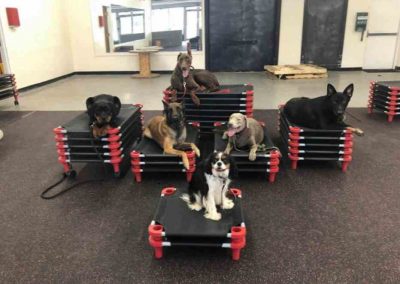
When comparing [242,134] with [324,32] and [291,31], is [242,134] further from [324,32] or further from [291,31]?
[324,32]

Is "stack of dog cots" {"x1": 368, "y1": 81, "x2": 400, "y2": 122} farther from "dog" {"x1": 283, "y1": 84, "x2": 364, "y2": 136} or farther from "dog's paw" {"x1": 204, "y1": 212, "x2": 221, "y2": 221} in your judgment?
"dog's paw" {"x1": 204, "y1": 212, "x2": 221, "y2": 221}

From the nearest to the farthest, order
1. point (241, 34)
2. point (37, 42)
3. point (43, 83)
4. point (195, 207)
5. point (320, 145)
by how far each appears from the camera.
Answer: point (195, 207) → point (320, 145) → point (37, 42) → point (43, 83) → point (241, 34)

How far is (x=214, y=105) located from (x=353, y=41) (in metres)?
6.52

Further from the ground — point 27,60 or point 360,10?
point 360,10

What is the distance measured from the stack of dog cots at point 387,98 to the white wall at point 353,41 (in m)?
4.32

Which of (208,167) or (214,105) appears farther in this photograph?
(214,105)

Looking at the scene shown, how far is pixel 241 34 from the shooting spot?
880 cm

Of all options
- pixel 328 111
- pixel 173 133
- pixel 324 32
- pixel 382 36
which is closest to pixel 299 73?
pixel 324 32

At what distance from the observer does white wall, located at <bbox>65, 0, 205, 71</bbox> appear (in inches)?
344

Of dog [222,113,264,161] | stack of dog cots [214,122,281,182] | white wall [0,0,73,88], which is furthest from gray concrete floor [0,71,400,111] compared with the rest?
stack of dog cots [214,122,281,182]

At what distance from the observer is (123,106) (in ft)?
12.7

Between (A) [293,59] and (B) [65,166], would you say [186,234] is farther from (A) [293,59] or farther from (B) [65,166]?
(A) [293,59]

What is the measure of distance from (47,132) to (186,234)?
3.34 metres

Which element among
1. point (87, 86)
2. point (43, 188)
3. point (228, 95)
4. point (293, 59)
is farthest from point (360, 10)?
point (43, 188)
